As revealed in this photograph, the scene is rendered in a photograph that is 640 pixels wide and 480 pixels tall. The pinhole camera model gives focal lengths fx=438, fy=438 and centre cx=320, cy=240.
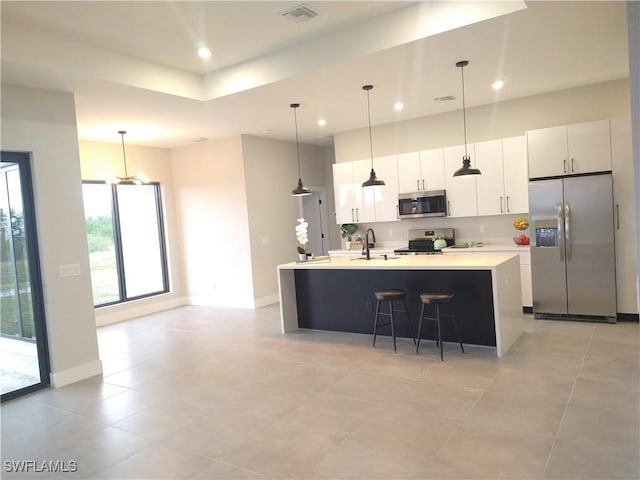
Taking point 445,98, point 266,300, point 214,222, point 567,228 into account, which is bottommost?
point 266,300

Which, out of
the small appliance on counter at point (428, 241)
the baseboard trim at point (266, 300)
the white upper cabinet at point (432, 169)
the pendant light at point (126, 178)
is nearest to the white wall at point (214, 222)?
the baseboard trim at point (266, 300)

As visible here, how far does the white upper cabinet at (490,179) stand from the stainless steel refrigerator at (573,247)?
0.59 m

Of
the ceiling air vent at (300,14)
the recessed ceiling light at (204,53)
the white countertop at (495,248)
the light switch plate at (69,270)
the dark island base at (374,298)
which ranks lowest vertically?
the dark island base at (374,298)

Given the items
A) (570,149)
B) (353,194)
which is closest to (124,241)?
(353,194)

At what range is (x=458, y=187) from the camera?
6359 millimetres

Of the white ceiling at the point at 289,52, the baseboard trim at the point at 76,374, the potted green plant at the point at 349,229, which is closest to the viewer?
the white ceiling at the point at 289,52

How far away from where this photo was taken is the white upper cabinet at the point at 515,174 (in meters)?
5.86

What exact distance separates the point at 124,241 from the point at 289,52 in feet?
15.4

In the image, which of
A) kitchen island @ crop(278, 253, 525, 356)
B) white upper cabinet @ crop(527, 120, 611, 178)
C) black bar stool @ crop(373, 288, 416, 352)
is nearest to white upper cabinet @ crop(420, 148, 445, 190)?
white upper cabinet @ crop(527, 120, 611, 178)

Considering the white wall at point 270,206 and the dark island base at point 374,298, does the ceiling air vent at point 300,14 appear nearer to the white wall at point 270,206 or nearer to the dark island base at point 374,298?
the dark island base at point 374,298

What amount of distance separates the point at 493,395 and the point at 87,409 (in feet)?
10.8

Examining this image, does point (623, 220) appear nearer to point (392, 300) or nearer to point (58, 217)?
point (392, 300)

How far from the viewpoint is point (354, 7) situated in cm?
369

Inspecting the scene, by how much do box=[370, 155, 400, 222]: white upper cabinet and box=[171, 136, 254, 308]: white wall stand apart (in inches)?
86.5
